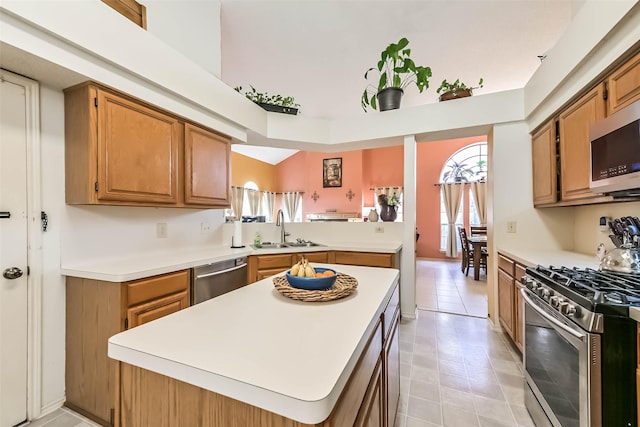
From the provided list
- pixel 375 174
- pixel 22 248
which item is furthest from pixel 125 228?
pixel 375 174

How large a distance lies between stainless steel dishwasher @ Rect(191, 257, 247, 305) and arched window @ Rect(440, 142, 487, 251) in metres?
6.38

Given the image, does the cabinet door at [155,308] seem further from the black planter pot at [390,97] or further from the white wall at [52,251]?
the black planter pot at [390,97]

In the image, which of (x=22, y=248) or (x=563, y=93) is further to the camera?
(x=563, y=93)

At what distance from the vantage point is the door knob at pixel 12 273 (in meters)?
1.45

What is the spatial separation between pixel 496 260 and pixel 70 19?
3816mm

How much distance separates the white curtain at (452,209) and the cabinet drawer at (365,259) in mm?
5132

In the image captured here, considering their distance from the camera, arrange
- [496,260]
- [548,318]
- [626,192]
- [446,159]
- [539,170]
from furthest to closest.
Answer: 1. [446,159]
2. [496,260]
3. [539,170]
4. [626,192]
5. [548,318]

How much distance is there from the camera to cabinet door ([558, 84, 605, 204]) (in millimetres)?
1670

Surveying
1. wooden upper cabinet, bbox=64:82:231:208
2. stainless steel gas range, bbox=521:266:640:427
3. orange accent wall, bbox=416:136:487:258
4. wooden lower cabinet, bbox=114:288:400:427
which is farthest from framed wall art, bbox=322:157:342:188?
wooden lower cabinet, bbox=114:288:400:427

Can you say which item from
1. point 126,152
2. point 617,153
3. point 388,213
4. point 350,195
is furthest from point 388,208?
point 350,195

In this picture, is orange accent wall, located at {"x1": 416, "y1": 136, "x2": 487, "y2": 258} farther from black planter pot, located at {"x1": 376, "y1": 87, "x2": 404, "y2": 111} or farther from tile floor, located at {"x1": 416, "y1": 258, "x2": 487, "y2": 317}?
black planter pot, located at {"x1": 376, "y1": 87, "x2": 404, "y2": 111}

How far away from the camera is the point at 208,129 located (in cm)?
245

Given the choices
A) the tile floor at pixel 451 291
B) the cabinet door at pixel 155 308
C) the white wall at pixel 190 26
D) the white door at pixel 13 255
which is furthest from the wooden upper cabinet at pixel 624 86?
the white door at pixel 13 255

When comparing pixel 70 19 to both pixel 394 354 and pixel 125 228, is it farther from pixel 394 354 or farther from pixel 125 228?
pixel 394 354
